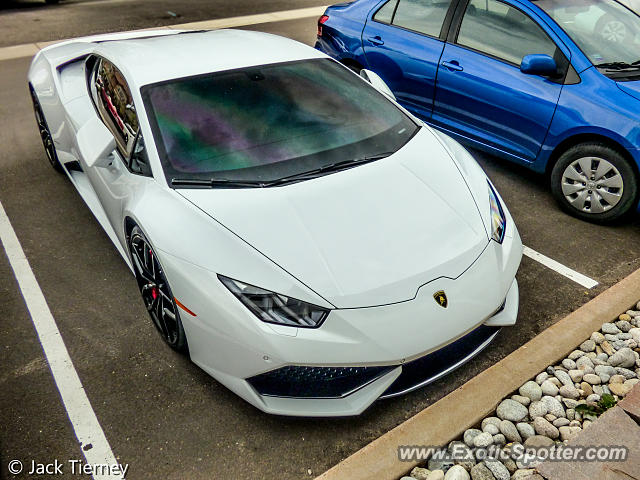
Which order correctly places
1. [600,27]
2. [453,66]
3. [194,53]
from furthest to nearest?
[453,66] → [600,27] → [194,53]

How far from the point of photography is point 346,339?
2.53 metres

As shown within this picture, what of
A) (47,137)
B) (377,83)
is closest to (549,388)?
(377,83)

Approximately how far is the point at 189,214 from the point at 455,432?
163 centimetres

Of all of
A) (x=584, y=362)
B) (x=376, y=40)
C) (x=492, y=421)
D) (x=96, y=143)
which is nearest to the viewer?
(x=492, y=421)

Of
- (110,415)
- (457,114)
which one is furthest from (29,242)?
(457,114)

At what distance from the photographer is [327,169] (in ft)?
10.4

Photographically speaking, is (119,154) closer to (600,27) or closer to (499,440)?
(499,440)

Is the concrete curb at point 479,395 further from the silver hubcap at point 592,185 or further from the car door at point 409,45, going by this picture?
the car door at point 409,45

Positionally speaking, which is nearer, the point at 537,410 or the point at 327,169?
the point at 537,410

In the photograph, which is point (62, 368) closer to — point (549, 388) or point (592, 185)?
point (549, 388)

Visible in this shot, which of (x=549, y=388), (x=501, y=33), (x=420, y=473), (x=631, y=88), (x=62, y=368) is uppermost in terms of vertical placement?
(x=501, y=33)

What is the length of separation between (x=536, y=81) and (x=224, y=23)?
7.62 metres

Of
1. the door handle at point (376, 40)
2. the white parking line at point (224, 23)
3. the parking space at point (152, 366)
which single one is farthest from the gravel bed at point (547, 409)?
the white parking line at point (224, 23)

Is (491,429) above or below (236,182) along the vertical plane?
below
